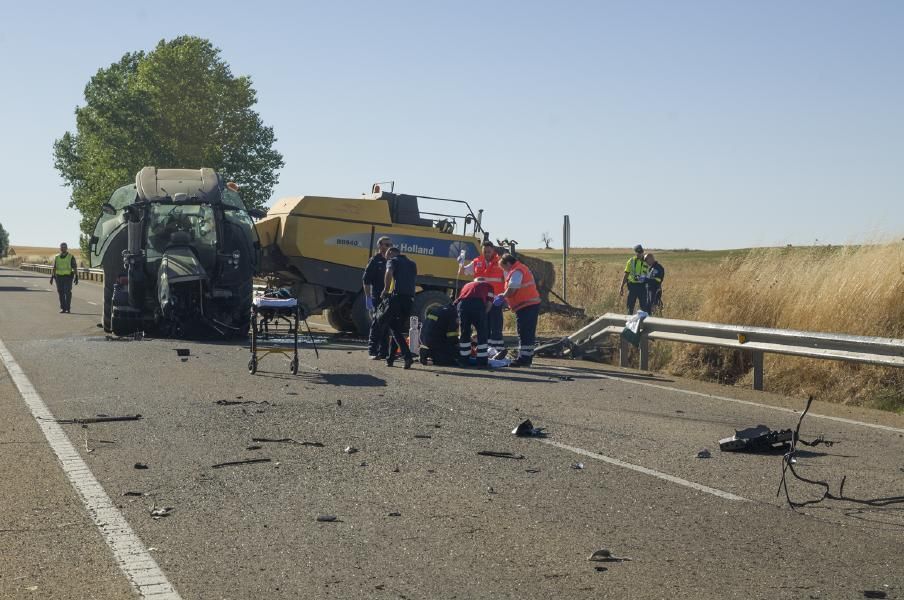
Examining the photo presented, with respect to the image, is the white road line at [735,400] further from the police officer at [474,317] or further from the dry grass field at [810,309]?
the dry grass field at [810,309]

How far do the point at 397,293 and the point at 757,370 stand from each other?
484 centimetres

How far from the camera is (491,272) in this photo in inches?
675

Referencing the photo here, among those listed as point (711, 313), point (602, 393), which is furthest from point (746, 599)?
point (711, 313)

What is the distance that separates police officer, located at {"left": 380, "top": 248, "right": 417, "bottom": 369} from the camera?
51.3 feet

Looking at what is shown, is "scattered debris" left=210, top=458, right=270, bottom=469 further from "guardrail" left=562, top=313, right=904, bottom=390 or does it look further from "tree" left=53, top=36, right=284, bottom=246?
"tree" left=53, top=36, right=284, bottom=246

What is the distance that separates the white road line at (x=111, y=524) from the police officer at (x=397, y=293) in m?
6.00

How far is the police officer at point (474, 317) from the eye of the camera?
1605 cm

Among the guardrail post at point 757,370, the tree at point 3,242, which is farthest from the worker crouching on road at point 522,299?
the tree at point 3,242

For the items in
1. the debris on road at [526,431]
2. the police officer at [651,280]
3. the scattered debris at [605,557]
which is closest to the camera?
the scattered debris at [605,557]

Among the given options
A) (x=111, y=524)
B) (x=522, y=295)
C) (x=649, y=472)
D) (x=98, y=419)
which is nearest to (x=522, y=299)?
(x=522, y=295)

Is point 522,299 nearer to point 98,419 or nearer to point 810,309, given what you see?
point 810,309

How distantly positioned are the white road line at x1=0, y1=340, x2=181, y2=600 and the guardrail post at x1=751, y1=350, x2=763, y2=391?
8137 millimetres

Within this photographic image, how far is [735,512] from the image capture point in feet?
22.3

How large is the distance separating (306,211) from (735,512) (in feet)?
49.9
